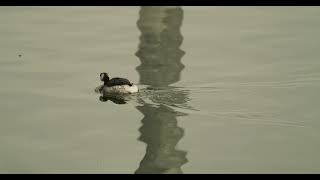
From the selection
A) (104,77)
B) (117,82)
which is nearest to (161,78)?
(104,77)

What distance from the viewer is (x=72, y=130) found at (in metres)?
10.4

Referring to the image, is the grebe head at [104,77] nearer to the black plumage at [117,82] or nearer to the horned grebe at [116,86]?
the horned grebe at [116,86]

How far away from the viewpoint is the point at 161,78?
13.1 m

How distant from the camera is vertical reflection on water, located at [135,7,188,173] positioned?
9.33m

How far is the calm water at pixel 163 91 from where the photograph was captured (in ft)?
30.6

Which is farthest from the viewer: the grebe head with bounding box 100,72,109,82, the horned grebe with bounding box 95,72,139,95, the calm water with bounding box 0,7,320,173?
the grebe head with bounding box 100,72,109,82

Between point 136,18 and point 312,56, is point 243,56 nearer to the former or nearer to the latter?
point 312,56

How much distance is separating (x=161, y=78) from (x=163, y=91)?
963 millimetres

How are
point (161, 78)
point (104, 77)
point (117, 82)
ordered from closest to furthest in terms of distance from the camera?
point (117, 82)
point (104, 77)
point (161, 78)

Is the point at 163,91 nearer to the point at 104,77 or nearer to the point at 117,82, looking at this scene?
the point at 117,82

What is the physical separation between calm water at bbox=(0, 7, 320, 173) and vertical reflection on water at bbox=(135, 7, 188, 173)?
0.8 inches

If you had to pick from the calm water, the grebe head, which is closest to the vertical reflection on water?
the calm water

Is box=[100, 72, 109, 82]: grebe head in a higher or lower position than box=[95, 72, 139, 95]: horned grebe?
higher

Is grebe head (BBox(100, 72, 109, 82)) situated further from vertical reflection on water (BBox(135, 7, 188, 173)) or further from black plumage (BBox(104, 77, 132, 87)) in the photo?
vertical reflection on water (BBox(135, 7, 188, 173))
